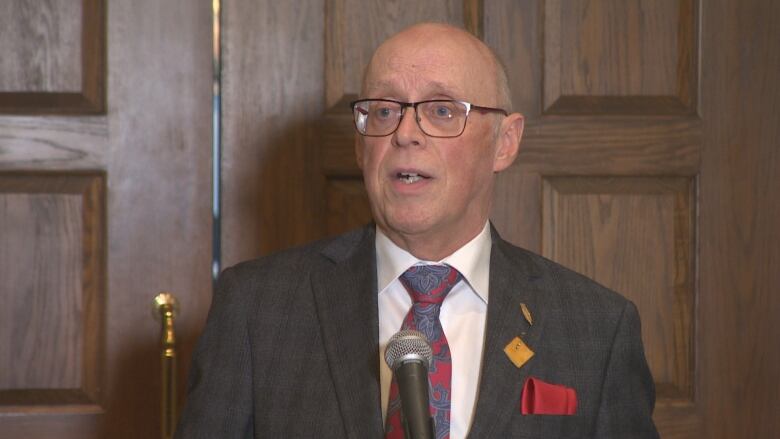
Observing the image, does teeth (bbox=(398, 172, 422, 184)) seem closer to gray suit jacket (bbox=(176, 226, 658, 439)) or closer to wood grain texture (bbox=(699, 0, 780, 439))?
gray suit jacket (bbox=(176, 226, 658, 439))

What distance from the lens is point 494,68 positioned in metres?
1.78

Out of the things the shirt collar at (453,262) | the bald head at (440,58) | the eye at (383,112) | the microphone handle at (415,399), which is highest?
the bald head at (440,58)

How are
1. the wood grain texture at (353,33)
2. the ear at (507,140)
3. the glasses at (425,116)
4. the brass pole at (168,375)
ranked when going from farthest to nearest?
the wood grain texture at (353,33) → the brass pole at (168,375) → the ear at (507,140) → the glasses at (425,116)

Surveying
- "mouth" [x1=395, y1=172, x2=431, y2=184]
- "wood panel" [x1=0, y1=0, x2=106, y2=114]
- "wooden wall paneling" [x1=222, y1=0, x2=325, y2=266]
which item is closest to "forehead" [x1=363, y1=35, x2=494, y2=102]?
"mouth" [x1=395, y1=172, x2=431, y2=184]

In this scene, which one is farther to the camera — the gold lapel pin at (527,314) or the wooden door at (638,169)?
the wooden door at (638,169)

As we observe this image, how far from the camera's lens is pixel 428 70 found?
67.2 inches

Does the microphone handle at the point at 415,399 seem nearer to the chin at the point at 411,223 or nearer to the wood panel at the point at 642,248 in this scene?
the chin at the point at 411,223

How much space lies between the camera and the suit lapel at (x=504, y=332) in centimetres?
163

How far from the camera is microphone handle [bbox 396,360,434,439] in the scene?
3.79 ft

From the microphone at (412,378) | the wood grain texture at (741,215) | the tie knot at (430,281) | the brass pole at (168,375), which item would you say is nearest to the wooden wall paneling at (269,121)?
the brass pole at (168,375)

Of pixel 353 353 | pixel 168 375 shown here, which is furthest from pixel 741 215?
pixel 168 375

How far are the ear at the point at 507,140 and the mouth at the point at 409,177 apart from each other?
0.19m

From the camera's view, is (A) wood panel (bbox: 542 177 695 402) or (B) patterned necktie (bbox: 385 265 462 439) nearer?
(B) patterned necktie (bbox: 385 265 462 439)

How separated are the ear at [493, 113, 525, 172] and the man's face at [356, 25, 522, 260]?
0.03 metres
